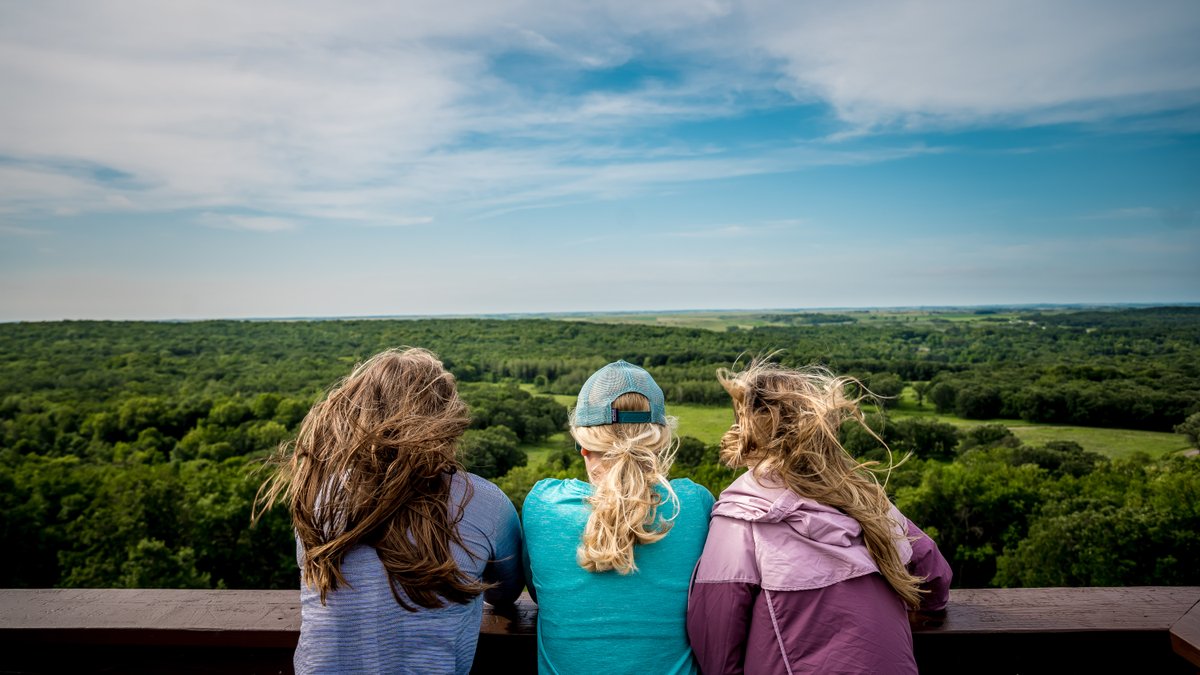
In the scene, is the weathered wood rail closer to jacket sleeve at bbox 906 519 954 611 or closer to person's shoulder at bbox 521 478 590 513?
jacket sleeve at bbox 906 519 954 611

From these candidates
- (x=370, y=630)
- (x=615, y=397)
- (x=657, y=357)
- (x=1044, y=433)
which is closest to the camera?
(x=370, y=630)

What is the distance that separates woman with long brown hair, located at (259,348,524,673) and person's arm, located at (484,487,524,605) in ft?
0.34

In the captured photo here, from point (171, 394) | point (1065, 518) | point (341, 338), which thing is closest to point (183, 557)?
point (1065, 518)

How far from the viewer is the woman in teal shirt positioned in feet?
6.17

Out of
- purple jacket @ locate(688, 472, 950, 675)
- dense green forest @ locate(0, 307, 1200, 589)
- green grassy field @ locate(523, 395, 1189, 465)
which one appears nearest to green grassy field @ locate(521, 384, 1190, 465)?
green grassy field @ locate(523, 395, 1189, 465)

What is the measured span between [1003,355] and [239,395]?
176ft

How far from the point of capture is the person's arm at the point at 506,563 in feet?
6.84

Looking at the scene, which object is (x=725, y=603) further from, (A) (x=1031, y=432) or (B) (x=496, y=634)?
(A) (x=1031, y=432)

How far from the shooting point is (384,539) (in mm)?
1793

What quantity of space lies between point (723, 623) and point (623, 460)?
21.5 inches

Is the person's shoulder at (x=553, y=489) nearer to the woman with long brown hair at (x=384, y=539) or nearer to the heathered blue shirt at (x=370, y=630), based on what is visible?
the woman with long brown hair at (x=384, y=539)

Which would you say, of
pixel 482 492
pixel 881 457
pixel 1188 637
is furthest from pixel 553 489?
pixel 881 457

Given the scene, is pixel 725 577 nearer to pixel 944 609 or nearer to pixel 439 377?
pixel 944 609

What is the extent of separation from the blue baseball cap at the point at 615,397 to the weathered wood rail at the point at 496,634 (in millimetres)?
713
